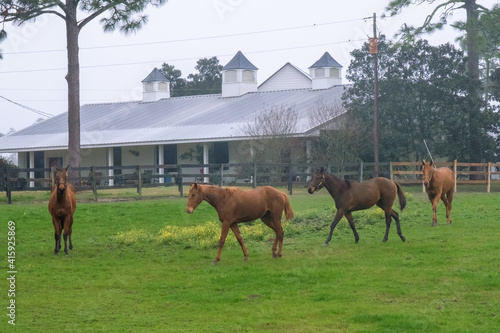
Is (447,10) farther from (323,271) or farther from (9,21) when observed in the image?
(323,271)

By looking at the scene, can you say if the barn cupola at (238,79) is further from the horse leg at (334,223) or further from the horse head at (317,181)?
the horse leg at (334,223)

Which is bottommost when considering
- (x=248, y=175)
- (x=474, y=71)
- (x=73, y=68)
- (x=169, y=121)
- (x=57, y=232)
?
(x=57, y=232)

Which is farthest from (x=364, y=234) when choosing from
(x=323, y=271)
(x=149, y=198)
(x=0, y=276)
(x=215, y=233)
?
(x=149, y=198)

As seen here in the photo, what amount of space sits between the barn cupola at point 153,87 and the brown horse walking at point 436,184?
42.1 metres

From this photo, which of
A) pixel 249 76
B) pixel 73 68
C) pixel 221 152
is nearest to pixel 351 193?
pixel 73 68

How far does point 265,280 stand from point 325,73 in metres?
40.9

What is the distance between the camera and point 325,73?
171 ft

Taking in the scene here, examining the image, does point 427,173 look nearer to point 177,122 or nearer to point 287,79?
point 177,122

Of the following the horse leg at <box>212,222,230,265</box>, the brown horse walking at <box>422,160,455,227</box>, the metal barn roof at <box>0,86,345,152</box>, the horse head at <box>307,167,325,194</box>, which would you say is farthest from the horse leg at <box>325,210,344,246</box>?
the metal barn roof at <box>0,86,345,152</box>

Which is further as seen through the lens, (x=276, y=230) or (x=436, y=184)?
(x=436, y=184)

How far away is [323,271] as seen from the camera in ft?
41.6

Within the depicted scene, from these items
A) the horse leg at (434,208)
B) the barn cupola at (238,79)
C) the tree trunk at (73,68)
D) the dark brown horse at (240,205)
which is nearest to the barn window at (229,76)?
the barn cupola at (238,79)

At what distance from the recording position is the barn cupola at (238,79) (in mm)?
55125

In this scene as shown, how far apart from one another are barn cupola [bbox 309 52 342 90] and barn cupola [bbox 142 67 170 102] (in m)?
12.9
